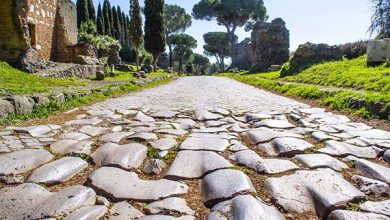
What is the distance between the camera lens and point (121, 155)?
2842 mm

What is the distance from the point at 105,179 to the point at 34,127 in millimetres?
2035

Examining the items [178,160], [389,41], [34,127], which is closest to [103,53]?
[389,41]

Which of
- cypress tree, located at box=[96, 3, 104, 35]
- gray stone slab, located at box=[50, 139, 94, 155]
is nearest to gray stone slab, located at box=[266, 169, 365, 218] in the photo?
gray stone slab, located at box=[50, 139, 94, 155]

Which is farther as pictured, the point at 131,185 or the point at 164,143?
the point at 164,143

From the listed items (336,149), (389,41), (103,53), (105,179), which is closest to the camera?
(105,179)

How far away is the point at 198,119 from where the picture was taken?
4.80 metres

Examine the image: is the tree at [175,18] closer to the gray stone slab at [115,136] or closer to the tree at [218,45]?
the tree at [218,45]

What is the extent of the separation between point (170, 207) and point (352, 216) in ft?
3.30

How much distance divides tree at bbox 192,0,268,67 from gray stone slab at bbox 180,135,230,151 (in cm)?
3678

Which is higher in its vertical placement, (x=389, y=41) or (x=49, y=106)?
(x=389, y=41)

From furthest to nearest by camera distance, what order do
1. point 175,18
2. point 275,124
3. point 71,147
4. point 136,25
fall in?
point 175,18
point 136,25
point 275,124
point 71,147

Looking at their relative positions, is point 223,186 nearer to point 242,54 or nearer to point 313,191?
point 313,191

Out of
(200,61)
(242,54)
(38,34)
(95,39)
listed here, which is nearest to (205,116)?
(38,34)

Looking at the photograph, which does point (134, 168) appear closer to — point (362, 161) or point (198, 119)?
point (362, 161)
